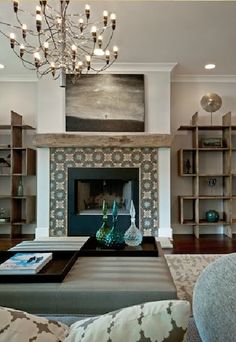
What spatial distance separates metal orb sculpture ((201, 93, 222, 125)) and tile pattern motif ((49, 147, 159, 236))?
132cm

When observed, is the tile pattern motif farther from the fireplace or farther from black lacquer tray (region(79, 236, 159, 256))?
black lacquer tray (region(79, 236, 159, 256))

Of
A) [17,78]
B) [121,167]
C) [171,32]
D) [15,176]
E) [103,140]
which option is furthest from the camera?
[17,78]

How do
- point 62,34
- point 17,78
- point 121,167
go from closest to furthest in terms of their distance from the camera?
point 62,34
point 121,167
point 17,78

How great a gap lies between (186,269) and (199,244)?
5.07ft

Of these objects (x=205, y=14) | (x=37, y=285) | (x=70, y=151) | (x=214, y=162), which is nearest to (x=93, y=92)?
(x=70, y=151)

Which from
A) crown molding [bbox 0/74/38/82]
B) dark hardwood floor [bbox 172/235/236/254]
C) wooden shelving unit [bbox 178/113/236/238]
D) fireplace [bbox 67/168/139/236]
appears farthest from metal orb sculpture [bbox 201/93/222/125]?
crown molding [bbox 0/74/38/82]

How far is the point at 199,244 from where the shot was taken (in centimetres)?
500

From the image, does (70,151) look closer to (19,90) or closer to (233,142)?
(19,90)

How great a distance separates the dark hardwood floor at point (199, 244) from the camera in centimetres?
452

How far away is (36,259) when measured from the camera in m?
2.21

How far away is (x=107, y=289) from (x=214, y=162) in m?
4.75

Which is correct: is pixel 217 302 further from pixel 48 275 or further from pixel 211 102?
pixel 211 102

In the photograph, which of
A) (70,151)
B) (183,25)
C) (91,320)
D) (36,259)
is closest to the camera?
(91,320)

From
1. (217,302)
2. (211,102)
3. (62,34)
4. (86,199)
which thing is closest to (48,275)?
(217,302)
